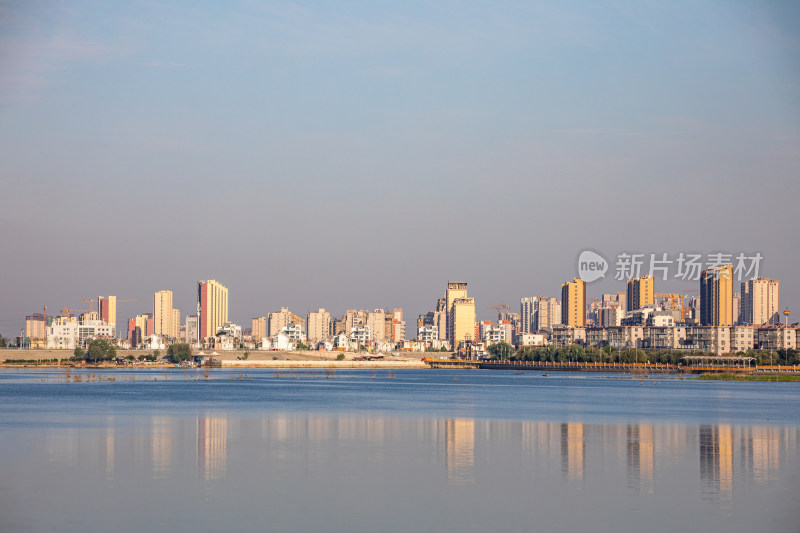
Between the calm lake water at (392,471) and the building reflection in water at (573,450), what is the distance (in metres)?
0.13

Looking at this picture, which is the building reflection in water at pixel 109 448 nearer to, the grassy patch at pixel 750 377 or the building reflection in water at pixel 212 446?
the building reflection in water at pixel 212 446

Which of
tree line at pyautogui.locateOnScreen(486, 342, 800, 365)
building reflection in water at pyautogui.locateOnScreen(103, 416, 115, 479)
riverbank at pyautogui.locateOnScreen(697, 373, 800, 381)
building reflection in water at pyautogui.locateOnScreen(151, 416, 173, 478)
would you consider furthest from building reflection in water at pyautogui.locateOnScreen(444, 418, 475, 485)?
tree line at pyautogui.locateOnScreen(486, 342, 800, 365)

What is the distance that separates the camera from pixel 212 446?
32.2m

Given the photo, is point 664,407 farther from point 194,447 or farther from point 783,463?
point 194,447

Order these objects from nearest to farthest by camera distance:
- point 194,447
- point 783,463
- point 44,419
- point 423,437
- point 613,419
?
1. point 783,463
2. point 194,447
3. point 423,437
4. point 44,419
5. point 613,419

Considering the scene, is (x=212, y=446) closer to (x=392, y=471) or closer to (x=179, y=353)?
(x=392, y=471)

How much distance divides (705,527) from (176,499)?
447 inches

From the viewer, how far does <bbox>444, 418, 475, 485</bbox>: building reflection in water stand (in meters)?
25.9

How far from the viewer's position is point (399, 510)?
69.0ft

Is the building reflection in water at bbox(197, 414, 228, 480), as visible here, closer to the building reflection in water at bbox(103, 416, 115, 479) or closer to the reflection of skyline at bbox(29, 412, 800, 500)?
the reflection of skyline at bbox(29, 412, 800, 500)

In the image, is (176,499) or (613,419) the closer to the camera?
(176,499)

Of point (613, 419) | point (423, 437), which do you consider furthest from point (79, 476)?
point (613, 419)

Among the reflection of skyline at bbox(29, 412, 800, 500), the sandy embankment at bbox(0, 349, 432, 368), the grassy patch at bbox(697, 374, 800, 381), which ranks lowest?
the sandy embankment at bbox(0, 349, 432, 368)

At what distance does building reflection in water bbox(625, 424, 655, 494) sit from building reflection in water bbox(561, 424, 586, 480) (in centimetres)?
138
